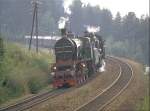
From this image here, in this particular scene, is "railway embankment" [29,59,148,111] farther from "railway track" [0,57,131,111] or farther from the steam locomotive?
the steam locomotive

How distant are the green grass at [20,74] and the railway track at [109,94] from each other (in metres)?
5.93

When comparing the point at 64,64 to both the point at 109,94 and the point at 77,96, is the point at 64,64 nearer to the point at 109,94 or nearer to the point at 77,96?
the point at 77,96

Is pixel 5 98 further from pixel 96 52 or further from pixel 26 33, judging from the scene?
pixel 26 33

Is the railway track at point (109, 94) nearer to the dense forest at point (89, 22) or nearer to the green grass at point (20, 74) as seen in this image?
the green grass at point (20, 74)

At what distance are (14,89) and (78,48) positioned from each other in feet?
23.0

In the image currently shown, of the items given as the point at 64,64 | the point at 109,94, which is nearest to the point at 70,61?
the point at 64,64

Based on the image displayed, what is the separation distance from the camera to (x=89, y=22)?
132 m

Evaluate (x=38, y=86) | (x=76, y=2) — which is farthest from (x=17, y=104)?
(x=76, y=2)

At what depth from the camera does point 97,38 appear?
43281 mm

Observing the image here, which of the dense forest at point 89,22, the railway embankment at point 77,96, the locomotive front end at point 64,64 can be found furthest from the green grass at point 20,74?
the dense forest at point 89,22

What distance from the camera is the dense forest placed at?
4080 inches

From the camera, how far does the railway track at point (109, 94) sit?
23.2m

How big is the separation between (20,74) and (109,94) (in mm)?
7489

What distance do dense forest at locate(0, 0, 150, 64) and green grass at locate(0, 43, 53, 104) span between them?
5798cm
